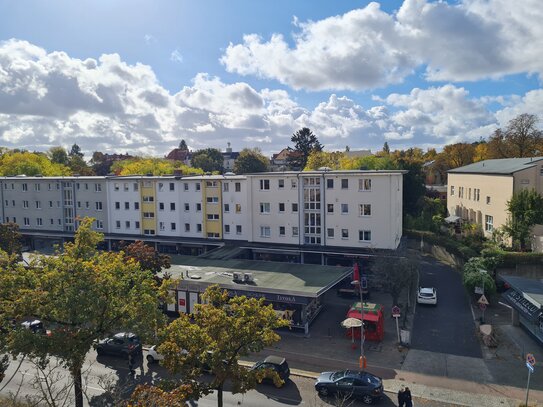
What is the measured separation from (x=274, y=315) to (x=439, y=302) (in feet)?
78.6

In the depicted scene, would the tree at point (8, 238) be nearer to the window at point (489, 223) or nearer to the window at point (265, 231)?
the window at point (265, 231)

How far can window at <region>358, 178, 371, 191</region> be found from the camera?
40.3m

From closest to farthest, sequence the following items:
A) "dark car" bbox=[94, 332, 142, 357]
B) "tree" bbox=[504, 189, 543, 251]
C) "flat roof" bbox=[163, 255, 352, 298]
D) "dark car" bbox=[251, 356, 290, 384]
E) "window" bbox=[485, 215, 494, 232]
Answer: "dark car" bbox=[251, 356, 290, 384]
"dark car" bbox=[94, 332, 142, 357]
"flat roof" bbox=[163, 255, 352, 298]
"tree" bbox=[504, 189, 543, 251]
"window" bbox=[485, 215, 494, 232]

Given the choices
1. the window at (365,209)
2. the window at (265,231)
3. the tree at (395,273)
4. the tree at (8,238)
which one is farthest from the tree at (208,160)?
the tree at (395,273)

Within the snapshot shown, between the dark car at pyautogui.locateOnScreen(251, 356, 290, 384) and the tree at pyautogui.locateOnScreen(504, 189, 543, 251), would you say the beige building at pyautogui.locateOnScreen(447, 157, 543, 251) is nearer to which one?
the tree at pyautogui.locateOnScreen(504, 189, 543, 251)

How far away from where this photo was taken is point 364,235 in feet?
134

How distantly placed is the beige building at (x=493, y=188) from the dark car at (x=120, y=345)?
34.5m

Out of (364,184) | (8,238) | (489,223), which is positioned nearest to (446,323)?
(364,184)

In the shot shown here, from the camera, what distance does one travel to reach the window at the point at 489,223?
46.5 m

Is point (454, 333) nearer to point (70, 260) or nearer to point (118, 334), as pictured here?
point (118, 334)

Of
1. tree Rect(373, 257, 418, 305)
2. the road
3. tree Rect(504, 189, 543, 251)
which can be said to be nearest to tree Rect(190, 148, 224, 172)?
tree Rect(504, 189, 543, 251)

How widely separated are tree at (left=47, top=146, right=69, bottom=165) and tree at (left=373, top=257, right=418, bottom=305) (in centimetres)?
11268

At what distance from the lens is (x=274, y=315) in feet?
57.2

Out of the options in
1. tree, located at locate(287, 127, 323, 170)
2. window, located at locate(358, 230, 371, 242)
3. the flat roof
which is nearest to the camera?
the flat roof
